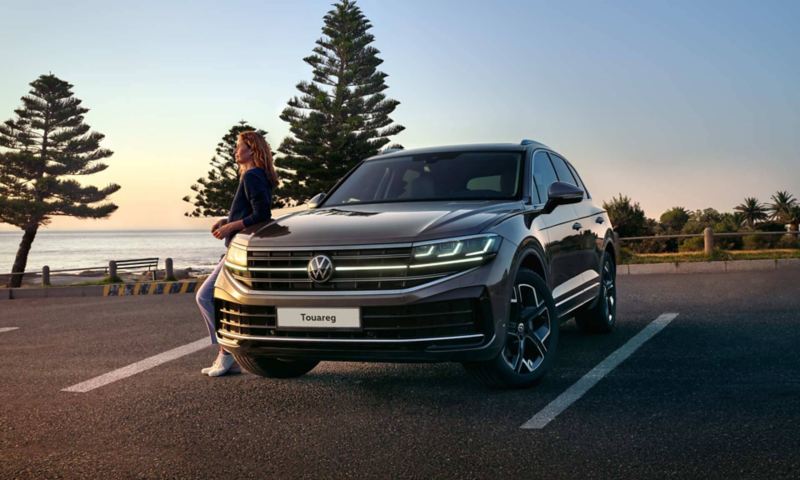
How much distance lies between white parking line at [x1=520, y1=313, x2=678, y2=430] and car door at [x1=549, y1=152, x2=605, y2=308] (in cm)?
59

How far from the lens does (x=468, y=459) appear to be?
12.6 feet

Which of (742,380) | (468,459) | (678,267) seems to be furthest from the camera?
(678,267)

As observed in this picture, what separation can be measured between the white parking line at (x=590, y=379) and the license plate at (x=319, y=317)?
44.5 inches

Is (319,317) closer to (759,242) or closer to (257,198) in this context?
(257,198)

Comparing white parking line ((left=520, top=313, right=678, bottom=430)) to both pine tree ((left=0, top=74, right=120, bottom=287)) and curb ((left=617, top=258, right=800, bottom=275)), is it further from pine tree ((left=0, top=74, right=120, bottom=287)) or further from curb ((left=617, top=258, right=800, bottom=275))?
pine tree ((left=0, top=74, right=120, bottom=287))

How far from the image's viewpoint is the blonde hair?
19.6ft

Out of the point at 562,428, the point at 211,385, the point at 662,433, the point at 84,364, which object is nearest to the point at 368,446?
the point at 562,428

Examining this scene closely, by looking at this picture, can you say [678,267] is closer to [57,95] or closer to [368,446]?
[368,446]

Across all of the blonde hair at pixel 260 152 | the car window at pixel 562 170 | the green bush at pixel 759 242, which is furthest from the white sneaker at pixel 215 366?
the green bush at pixel 759 242

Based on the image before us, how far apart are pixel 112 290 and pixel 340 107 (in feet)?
99.8

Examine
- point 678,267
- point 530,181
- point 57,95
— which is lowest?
point 678,267

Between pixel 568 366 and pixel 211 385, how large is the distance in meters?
2.69

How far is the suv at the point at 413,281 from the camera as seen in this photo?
4.60 metres

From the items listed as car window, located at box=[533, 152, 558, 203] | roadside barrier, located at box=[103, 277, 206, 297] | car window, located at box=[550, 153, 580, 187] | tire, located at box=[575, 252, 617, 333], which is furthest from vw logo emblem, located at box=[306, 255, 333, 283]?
roadside barrier, located at box=[103, 277, 206, 297]
